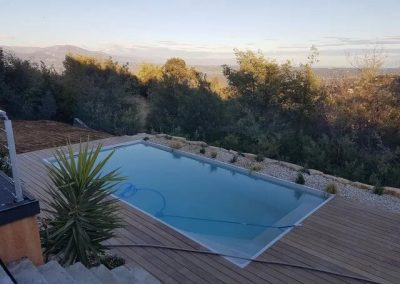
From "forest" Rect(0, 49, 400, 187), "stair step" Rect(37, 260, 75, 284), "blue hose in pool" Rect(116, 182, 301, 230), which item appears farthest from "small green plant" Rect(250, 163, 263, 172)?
"stair step" Rect(37, 260, 75, 284)

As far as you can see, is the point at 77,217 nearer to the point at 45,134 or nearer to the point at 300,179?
the point at 300,179

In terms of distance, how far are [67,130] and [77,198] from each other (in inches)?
294

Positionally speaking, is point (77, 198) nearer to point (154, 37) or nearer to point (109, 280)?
point (109, 280)

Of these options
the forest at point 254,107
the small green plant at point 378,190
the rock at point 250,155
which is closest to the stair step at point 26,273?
the small green plant at point 378,190

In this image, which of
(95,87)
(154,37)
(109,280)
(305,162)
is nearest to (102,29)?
(154,37)

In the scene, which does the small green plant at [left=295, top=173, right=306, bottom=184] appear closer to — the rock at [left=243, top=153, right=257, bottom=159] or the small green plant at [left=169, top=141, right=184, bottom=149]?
the rock at [left=243, top=153, right=257, bottom=159]

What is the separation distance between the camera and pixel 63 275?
90.9 inches

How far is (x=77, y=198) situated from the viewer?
10.4 feet

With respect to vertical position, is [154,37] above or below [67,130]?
above

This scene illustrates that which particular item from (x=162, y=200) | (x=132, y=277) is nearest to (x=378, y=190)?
(x=162, y=200)

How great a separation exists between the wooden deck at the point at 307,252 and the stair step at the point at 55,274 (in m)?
1.24

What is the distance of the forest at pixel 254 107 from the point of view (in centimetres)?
825

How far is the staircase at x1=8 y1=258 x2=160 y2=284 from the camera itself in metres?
2.14

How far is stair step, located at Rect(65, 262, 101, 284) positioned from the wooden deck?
3.44ft
